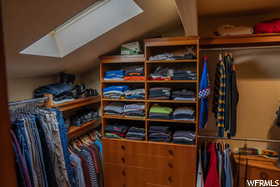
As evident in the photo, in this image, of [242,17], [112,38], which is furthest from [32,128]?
[242,17]

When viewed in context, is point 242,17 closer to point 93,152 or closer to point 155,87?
point 155,87

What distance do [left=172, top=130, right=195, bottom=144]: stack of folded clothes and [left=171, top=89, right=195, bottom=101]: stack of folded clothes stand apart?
0.39 metres

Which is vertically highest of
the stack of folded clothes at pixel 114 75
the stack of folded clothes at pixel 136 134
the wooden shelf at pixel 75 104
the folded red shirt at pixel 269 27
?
the folded red shirt at pixel 269 27

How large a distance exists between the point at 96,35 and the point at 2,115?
150cm

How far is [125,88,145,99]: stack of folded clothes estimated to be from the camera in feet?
7.29

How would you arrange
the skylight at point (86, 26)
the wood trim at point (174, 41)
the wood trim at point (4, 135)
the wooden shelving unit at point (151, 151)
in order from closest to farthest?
the wood trim at point (4, 135) → the skylight at point (86, 26) → the wood trim at point (174, 41) → the wooden shelving unit at point (151, 151)

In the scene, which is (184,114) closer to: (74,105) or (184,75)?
(184,75)

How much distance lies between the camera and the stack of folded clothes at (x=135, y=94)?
2.22 meters

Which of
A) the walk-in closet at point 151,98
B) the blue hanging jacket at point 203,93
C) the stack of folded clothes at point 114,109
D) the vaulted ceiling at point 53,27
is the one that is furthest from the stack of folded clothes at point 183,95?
the vaulted ceiling at point 53,27

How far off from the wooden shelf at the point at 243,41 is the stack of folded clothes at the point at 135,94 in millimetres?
844

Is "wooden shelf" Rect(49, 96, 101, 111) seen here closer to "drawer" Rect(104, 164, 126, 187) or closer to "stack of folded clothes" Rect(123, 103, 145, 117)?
"stack of folded clothes" Rect(123, 103, 145, 117)

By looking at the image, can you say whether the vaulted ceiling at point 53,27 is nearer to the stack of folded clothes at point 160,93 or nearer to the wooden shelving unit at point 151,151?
the wooden shelving unit at point 151,151

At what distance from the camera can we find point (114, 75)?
91.2 inches

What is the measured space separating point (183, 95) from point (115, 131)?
94 cm
